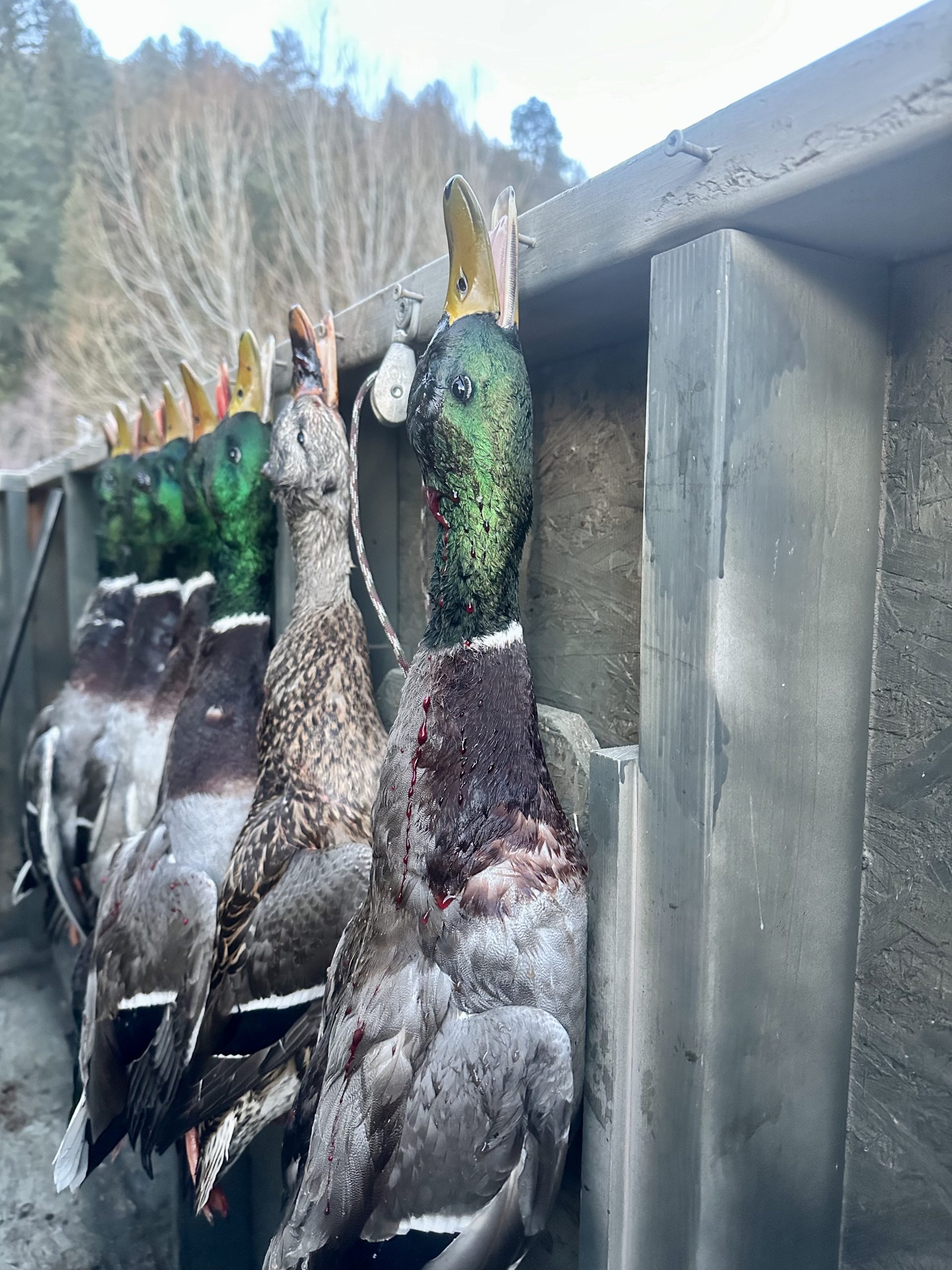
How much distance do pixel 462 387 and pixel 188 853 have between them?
125cm

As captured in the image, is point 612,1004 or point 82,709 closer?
point 612,1004

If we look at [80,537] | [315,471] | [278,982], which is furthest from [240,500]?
[80,537]

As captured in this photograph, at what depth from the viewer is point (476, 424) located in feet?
3.74

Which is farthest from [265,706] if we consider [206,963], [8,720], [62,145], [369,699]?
[62,145]

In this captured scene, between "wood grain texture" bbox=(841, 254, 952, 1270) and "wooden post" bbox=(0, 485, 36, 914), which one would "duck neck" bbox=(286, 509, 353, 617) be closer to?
"wood grain texture" bbox=(841, 254, 952, 1270)

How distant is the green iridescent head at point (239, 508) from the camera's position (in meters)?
2.05

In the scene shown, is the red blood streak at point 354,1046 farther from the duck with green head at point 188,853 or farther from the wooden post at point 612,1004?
the duck with green head at point 188,853

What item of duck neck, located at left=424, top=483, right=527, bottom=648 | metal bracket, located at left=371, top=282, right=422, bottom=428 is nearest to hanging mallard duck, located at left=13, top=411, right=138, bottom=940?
metal bracket, located at left=371, top=282, right=422, bottom=428

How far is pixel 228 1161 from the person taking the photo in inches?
64.8

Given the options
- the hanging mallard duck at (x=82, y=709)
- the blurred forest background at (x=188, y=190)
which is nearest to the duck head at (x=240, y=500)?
the hanging mallard duck at (x=82, y=709)

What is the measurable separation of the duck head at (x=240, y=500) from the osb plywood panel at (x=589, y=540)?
2.44ft

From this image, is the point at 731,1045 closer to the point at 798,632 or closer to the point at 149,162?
the point at 798,632

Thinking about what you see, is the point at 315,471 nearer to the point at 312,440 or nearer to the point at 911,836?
the point at 312,440

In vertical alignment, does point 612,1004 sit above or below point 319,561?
below
